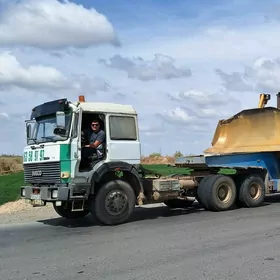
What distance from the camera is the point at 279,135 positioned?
15930 mm

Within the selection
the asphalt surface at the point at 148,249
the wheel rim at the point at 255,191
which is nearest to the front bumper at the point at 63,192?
the asphalt surface at the point at 148,249

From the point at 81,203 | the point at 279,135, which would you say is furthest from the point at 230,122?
the point at 81,203

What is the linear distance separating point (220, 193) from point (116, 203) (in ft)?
12.4

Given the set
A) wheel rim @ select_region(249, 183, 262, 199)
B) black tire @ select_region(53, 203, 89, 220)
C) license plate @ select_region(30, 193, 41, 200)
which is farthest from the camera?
wheel rim @ select_region(249, 183, 262, 199)

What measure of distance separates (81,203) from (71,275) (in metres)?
4.69

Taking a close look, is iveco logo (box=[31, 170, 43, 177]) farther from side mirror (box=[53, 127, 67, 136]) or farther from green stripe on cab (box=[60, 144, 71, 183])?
side mirror (box=[53, 127, 67, 136])

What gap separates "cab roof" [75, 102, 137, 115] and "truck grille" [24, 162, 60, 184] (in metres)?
1.56

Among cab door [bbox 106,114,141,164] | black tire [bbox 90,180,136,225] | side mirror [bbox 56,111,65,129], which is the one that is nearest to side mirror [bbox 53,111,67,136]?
side mirror [bbox 56,111,65,129]

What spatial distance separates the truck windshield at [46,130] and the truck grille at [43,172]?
60 centimetres

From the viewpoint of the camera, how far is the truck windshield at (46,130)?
11598 mm

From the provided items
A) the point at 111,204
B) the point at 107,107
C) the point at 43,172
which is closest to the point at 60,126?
the point at 43,172

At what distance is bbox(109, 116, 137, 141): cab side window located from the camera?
39.7 ft

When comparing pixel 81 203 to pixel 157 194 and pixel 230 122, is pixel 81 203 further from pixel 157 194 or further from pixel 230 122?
pixel 230 122

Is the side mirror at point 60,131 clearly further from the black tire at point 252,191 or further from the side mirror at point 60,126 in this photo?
the black tire at point 252,191
